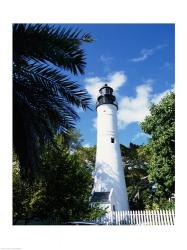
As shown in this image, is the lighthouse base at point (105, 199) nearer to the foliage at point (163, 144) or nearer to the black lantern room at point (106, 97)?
the foliage at point (163, 144)

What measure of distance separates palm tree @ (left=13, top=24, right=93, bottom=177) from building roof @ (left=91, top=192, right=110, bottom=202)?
11.3 m

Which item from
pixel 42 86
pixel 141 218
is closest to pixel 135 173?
pixel 141 218

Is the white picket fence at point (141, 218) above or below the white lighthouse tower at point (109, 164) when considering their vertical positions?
below

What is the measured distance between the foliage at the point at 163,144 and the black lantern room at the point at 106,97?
6.22 metres

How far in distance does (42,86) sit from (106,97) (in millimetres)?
14687

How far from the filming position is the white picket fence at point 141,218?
1227 cm

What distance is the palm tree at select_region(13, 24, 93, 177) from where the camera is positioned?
16.2 feet

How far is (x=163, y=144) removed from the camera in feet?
42.3

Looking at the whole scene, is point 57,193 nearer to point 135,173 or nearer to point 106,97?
point 106,97

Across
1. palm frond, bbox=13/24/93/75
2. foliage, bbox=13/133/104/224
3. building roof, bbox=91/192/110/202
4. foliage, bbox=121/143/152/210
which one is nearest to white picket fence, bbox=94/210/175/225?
foliage, bbox=13/133/104/224

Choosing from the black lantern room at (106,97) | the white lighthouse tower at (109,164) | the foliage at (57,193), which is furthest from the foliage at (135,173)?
the foliage at (57,193)
